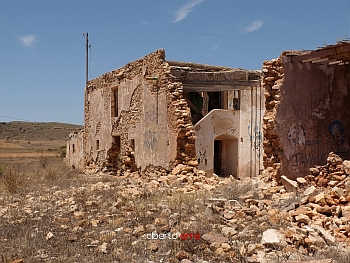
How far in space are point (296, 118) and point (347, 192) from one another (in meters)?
3.23

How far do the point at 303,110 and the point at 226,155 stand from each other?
6.78m

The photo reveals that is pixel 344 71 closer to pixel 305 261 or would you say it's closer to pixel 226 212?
pixel 226 212

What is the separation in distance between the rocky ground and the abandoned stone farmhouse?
4.56ft

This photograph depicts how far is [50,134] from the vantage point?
75562mm

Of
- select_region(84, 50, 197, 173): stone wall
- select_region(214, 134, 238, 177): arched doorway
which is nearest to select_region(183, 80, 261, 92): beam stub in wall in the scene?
select_region(84, 50, 197, 173): stone wall

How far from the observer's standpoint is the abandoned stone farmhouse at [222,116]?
400 inches

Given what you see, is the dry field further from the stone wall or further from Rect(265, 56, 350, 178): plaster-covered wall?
the stone wall

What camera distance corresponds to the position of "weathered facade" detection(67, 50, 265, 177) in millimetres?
13117

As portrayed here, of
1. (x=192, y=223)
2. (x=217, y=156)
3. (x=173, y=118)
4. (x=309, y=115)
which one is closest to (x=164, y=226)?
(x=192, y=223)

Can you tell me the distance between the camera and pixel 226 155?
16.8 metres

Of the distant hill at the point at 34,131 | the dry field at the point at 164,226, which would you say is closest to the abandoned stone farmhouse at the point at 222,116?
the dry field at the point at 164,226

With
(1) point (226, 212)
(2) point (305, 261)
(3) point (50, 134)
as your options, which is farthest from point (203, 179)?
(3) point (50, 134)

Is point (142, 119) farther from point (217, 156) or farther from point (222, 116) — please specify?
point (217, 156)

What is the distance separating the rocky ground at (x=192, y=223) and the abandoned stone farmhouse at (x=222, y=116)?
4.56 feet
